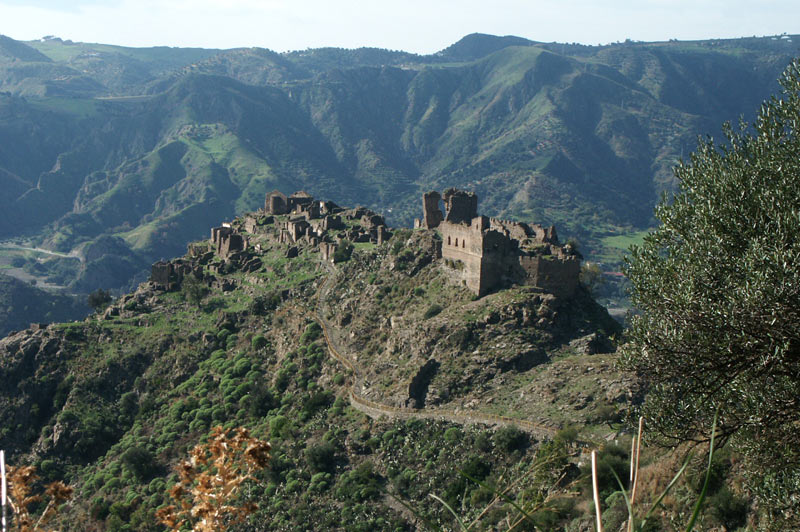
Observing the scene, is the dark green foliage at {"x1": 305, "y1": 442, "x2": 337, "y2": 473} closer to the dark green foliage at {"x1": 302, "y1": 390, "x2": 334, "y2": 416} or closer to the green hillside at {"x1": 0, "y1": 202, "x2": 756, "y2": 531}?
the green hillside at {"x1": 0, "y1": 202, "x2": 756, "y2": 531}

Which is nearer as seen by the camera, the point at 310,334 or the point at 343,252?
the point at 310,334

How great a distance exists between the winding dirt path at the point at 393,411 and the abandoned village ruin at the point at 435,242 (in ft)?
31.9

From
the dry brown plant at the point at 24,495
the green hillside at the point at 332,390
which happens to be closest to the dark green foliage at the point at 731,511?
the green hillside at the point at 332,390

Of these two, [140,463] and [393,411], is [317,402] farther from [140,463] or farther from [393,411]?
[140,463]

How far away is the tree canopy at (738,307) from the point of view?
18.6m

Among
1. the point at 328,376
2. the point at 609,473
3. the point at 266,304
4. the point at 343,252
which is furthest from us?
the point at 343,252

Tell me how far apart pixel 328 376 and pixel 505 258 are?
1697 centimetres

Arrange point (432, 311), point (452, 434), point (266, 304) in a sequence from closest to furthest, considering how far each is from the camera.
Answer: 1. point (452, 434)
2. point (432, 311)
3. point (266, 304)

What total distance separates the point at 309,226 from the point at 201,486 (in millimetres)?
75080

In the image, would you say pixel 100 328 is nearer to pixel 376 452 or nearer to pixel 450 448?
pixel 376 452

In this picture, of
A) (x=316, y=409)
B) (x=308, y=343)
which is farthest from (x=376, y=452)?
(x=308, y=343)

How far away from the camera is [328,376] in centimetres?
6022

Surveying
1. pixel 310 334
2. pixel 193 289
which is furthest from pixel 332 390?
pixel 193 289

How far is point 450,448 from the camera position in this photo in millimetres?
44562
